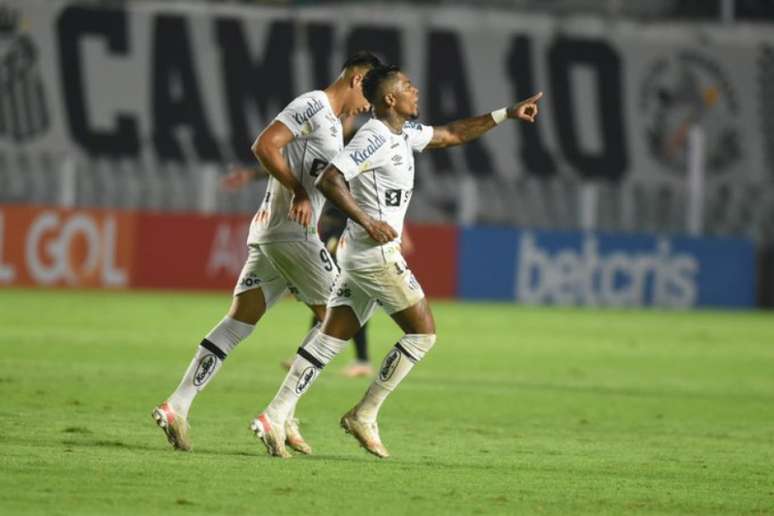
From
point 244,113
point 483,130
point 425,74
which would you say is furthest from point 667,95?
point 483,130

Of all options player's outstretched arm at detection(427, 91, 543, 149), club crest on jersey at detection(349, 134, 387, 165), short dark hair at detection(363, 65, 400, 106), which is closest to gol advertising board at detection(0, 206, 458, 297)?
player's outstretched arm at detection(427, 91, 543, 149)

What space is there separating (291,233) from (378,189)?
64 centimetres

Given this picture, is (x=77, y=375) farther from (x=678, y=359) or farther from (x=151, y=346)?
(x=678, y=359)

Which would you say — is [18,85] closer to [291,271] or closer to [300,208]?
[291,271]

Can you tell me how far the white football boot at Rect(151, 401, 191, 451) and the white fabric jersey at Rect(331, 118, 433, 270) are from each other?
1.27 m

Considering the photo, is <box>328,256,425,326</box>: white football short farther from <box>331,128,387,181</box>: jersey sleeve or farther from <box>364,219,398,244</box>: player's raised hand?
<box>331,128,387,181</box>: jersey sleeve

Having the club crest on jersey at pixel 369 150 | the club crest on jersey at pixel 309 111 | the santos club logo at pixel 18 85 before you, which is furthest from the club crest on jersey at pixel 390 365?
the santos club logo at pixel 18 85

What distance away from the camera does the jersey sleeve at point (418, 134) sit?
1013 centimetres

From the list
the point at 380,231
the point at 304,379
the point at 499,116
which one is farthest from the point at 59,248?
the point at 380,231

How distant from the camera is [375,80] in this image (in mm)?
9875

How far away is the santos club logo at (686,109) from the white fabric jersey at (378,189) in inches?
1184

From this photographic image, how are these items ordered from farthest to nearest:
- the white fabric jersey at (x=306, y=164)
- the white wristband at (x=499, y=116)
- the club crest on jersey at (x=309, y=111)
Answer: the white wristband at (x=499, y=116) → the white fabric jersey at (x=306, y=164) → the club crest on jersey at (x=309, y=111)

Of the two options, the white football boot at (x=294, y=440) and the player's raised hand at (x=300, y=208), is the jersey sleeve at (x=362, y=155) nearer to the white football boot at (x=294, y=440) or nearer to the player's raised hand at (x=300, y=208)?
the player's raised hand at (x=300, y=208)

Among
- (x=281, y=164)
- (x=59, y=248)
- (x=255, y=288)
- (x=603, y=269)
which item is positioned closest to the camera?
(x=281, y=164)
